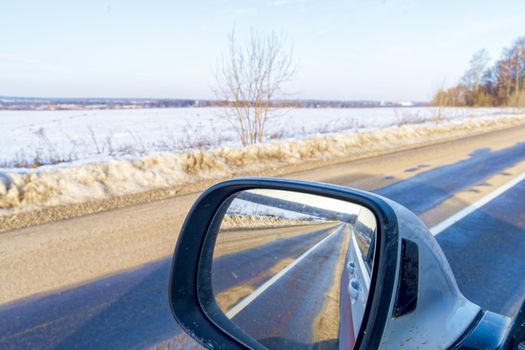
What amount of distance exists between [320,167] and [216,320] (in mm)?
8115

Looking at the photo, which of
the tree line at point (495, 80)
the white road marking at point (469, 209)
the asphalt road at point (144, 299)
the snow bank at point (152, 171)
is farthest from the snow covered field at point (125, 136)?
the tree line at point (495, 80)

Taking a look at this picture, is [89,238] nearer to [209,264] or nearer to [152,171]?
[152,171]

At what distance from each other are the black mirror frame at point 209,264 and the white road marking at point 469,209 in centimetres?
383

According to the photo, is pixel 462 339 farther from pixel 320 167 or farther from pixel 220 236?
pixel 320 167

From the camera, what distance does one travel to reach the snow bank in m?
5.96

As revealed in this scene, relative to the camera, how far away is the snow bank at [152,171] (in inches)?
235

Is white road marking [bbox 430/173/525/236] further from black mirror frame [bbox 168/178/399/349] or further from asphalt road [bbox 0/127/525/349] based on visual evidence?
black mirror frame [bbox 168/178/399/349]

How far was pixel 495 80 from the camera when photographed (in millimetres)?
62969

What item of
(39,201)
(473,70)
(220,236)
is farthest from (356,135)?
(473,70)

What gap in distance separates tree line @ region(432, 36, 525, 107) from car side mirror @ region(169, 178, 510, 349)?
6714cm

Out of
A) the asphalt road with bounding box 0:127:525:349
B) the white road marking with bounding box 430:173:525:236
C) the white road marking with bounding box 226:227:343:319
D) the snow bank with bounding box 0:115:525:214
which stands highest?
the white road marking with bounding box 226:227:343:319

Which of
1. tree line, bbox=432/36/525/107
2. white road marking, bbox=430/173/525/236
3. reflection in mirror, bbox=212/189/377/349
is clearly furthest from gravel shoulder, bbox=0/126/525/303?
tree line, bbox=432/36/525/107

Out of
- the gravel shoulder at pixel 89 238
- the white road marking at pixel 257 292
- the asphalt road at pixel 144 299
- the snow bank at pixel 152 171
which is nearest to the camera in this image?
the white road marking at pixel 257 292

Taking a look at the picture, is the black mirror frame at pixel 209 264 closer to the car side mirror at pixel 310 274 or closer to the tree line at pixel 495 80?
the car side mirror at pixel 310 274
